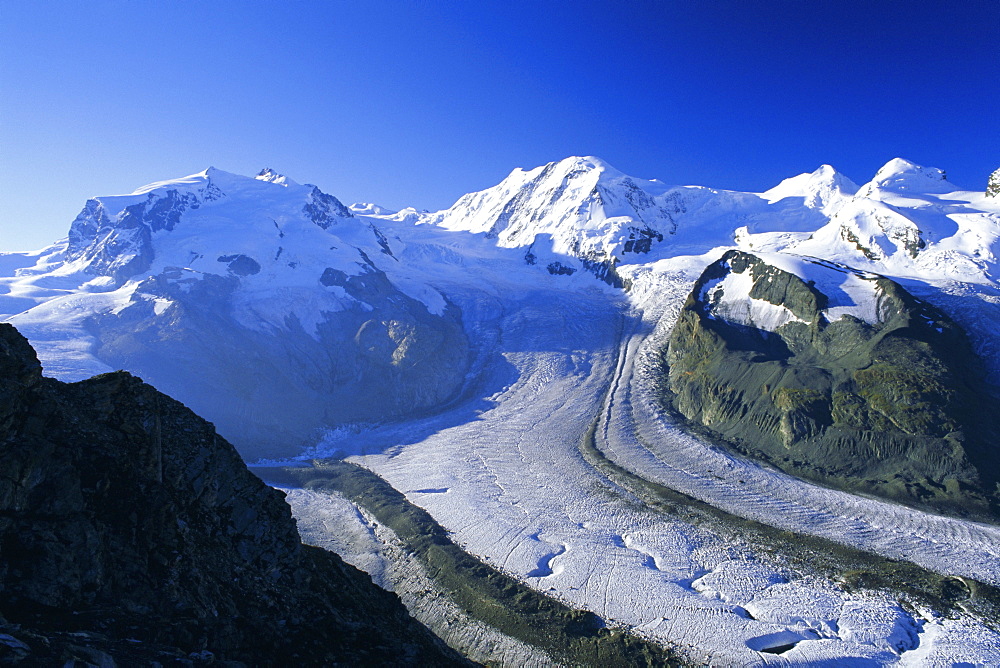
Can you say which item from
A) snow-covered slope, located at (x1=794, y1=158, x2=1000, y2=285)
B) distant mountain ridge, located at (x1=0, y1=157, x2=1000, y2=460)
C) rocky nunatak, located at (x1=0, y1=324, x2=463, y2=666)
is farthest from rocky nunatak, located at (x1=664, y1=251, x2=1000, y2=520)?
rocky nunatak, located at (x1=0, y1=324, x2=463, y2=666)

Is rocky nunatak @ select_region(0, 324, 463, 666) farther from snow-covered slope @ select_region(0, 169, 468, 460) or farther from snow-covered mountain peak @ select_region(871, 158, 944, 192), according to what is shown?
snow-covered mountain peak @ select_region(871, 158, 944, 192)

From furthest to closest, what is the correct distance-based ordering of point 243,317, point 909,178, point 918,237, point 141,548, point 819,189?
point 819,189 → point 909,178 → point 243,317 → point 918,237 → point 141,548

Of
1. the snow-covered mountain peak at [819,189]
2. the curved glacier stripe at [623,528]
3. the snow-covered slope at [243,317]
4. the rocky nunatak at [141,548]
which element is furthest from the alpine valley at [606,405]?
the snow-covered mountain peak at [819,189]

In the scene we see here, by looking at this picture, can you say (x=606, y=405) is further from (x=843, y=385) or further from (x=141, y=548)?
(x=141, y=548)

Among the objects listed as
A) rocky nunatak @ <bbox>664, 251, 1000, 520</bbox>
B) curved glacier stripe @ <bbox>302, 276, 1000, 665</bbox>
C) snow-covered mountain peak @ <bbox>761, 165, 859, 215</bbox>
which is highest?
snow-covered mountain peak @ <bbox>761, 165, 859, 215</bbox>

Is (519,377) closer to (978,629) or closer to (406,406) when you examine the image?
(406,406)

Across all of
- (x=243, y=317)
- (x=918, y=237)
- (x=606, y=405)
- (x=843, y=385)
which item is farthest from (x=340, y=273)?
(x=918, y=237)

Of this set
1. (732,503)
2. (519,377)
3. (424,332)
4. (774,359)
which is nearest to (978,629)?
(732,503)
